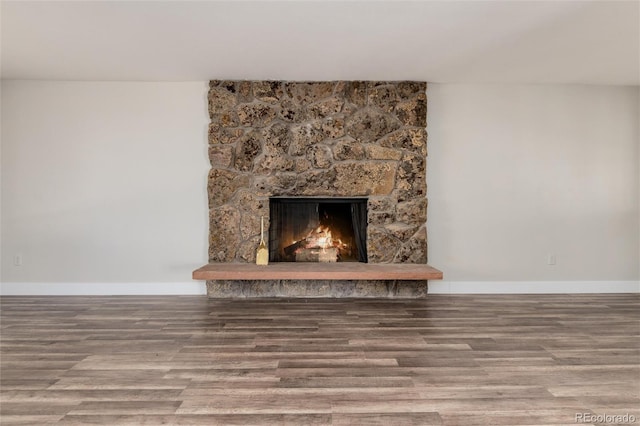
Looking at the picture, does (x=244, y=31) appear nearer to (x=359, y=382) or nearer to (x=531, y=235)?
(x=359, y=382)

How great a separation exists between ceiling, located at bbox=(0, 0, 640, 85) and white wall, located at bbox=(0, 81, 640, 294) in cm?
26

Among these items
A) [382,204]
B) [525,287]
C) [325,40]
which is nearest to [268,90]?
[325,40]

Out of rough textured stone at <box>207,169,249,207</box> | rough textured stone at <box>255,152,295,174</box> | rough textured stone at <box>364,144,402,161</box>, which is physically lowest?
rough textured stone at <box>207,169,249,207</box>

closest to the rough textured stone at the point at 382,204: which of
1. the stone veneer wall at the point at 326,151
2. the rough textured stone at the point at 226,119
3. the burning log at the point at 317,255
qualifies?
the stone veneer wall at the point at 326,151

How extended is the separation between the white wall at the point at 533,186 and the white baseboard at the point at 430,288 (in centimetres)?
2

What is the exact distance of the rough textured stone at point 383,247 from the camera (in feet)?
13.4

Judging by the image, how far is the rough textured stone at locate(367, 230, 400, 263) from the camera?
409cm

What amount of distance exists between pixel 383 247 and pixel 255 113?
194cm

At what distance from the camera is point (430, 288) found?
165 inches

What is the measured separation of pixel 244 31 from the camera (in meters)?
2.95

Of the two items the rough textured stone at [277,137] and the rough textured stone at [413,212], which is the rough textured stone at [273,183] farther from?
the rough textured stone at [413,212]

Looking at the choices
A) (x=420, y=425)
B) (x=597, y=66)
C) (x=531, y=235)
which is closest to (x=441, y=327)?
(x=420, y=425)

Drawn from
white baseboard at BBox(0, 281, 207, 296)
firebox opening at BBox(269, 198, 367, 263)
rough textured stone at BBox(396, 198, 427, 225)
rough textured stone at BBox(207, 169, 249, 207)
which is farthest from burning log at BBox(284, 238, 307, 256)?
rough textured stone at BBox(396, 198, 427, 225)

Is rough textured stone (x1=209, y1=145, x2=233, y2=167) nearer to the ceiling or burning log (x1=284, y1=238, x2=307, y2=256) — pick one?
the ceiling
